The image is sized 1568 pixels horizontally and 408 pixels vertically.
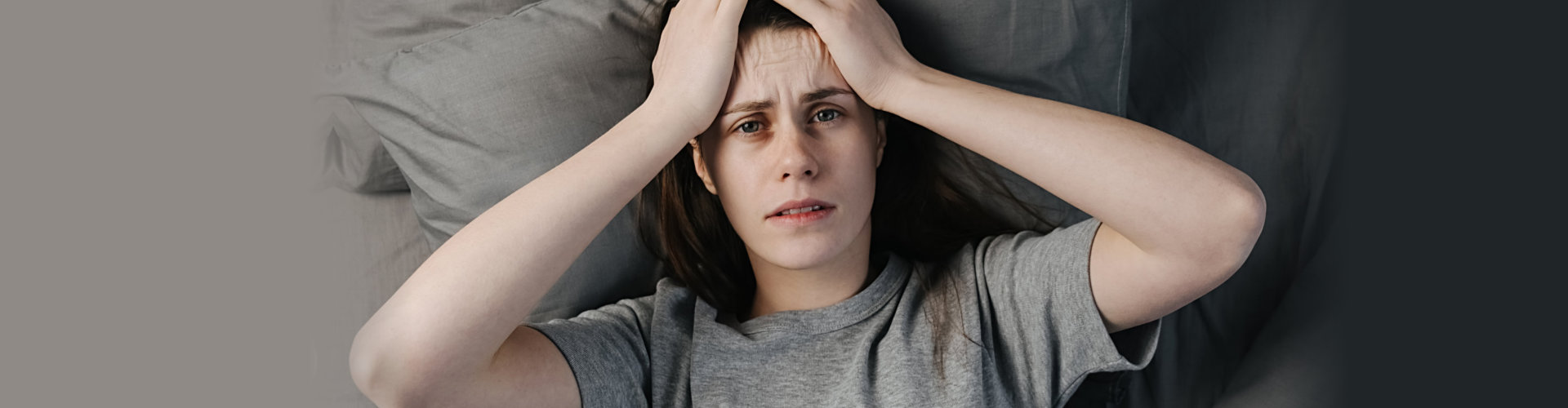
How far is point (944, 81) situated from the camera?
1.13m

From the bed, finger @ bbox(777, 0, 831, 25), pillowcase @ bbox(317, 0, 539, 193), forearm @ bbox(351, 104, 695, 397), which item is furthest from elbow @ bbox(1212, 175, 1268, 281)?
pillowcase @ bbox(317, 0, 539, 193)

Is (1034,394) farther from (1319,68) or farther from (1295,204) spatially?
(1319,68)

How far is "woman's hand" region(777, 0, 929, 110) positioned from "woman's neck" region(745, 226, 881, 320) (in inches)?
7.7

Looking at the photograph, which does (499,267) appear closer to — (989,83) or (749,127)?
(749,127)

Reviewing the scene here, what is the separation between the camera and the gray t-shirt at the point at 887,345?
1.15 m

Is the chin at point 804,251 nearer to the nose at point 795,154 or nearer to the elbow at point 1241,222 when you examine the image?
the nose at point 795,154

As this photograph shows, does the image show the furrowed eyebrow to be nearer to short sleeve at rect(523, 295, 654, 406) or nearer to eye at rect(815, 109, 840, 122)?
eye at rect(815, 109, 840, 122)

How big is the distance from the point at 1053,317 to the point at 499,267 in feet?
1.97

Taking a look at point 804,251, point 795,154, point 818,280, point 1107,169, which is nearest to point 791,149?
point 795,154

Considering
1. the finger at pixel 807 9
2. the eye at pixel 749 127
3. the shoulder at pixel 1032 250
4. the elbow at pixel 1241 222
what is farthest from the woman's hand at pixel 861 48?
the elbow at pixel 1241 222

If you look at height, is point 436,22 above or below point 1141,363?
above

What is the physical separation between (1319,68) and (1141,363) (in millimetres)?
563

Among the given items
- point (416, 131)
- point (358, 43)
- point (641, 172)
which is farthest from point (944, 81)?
point (358, 43)

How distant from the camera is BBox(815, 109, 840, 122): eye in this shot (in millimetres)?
1170
